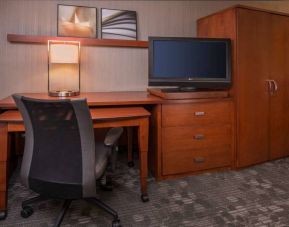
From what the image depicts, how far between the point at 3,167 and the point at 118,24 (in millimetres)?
1978

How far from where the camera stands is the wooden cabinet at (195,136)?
2377mm

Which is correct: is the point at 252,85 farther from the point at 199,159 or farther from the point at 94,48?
the point at 94,48

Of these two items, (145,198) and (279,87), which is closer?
(145,198)

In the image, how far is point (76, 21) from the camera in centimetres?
282

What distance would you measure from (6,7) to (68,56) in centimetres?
88

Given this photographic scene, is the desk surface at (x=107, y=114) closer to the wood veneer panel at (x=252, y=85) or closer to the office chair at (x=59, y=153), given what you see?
the office chair at (x=59, y=153)

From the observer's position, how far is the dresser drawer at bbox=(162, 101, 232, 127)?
2359mm

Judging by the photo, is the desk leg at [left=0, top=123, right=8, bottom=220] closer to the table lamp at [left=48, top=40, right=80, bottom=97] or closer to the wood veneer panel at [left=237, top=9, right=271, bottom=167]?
the table lamp at [left=48, top=40, right=80, bottom=97]

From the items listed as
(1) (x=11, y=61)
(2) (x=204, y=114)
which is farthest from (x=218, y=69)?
(1) (x=11, y=61)

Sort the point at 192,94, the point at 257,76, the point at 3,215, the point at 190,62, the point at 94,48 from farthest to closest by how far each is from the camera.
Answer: the point at 94,48, the point at 257,76, the point at 190,62, the point at 192,94, the point at 3,215

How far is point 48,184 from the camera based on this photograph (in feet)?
4.88

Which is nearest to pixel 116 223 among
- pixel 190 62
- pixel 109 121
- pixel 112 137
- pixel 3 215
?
pixel 112 137

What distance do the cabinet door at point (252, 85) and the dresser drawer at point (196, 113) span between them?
0.16 metres

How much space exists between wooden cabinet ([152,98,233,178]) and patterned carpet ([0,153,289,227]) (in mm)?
131
